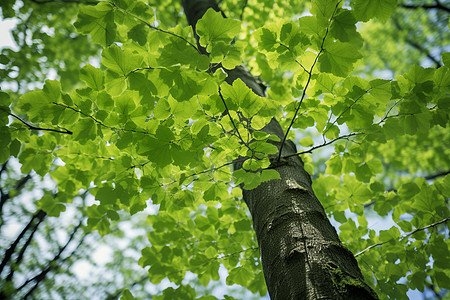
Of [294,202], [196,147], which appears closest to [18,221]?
[196,147]

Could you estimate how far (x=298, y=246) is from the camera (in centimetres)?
95

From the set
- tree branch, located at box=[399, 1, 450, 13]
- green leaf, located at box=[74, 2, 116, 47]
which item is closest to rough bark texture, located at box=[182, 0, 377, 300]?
green leaf, located at box=[74, 2, 116, 47]

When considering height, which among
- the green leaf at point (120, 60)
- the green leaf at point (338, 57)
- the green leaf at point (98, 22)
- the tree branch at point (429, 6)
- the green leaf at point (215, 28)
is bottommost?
the green leaf at point (338, 57)

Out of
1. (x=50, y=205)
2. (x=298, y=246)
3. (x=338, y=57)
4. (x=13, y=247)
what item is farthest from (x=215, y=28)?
(x=13, y=247)

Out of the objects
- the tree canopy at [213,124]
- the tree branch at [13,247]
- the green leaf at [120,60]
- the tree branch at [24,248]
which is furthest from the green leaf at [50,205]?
the tree branch at [24,248]

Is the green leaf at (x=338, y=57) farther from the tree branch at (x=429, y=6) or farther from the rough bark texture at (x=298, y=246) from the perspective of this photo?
the tree branch at (x=429, y=6)

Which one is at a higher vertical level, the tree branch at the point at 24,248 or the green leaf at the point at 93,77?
the tree branch at the point at 24,248

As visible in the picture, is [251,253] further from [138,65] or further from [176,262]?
[138,65]

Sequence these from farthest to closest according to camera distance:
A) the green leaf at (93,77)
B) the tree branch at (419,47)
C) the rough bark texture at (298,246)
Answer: the tree branch at (419,47)
the green leaf at (93,77)
the rough bark texture at (298,246)

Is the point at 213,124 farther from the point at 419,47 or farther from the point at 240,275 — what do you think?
the point at 419,47

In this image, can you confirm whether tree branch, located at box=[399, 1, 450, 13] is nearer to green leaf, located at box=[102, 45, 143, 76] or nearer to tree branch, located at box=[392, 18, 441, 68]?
tree branch, located at box=[392, 18, 441, 68]

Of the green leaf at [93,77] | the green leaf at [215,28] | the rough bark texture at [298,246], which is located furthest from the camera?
the green leaf at [93,77]

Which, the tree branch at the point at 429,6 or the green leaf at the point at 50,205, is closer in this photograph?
the green leaf at the point at 50,205

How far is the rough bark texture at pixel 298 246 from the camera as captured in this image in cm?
A: 81
